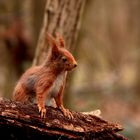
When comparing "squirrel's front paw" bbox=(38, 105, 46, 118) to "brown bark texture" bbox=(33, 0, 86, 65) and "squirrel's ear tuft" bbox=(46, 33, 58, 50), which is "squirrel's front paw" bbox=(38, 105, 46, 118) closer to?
"squirrel's ear tuft" bbox=(46, 33, 58, 50)

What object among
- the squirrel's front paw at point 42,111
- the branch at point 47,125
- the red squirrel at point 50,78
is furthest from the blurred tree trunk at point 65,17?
the squirrel's front paw at point 42,111

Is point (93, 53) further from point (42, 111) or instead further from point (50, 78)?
point (42, 111)

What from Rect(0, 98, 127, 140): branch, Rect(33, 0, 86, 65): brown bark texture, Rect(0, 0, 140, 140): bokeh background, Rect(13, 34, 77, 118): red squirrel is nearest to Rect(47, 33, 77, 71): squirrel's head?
Rect(13, 34, 77, 118): red squirrel

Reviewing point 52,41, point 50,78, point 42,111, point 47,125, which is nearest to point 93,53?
point 50,78

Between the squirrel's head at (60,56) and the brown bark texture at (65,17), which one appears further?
the brown bark texture at (65,17)

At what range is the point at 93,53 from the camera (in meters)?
14.6

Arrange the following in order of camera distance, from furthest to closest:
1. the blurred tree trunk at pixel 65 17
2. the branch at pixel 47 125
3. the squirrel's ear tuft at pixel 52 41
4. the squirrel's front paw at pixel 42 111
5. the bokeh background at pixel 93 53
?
1. the bokeh background at pixel 93 53
2. the blurred tree trunk at pixel 65 17
3. the squirrel's ear tuft at pixel 52 41
4. the squirrel's front paw at pixel 42 111
5. the branch at pixel 47 125

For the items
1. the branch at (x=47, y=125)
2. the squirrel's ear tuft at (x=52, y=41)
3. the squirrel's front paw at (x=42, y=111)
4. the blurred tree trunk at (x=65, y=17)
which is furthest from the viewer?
the blurred tree trunk at (x=65, y=17)

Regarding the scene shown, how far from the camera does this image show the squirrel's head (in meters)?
5.87

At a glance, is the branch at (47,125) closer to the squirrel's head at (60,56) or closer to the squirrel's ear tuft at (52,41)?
the squirrel's head at (60,56)

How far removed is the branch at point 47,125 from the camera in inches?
206

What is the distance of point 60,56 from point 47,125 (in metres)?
0.93

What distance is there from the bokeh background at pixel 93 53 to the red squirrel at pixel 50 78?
11.1ft

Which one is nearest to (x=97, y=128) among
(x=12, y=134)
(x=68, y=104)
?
(x=12, y=134)
